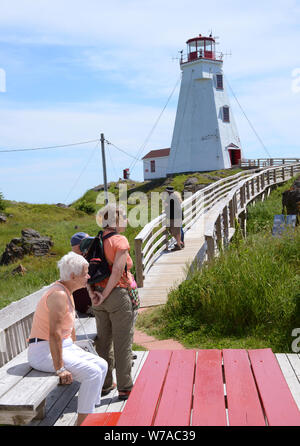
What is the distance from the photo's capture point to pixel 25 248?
64.2 feet

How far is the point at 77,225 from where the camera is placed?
2761 centimetres

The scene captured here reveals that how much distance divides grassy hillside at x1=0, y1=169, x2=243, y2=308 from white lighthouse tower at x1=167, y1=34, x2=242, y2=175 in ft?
8.16

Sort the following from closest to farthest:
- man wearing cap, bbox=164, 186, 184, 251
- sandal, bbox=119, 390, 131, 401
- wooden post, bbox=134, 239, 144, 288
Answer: sandal, bbox=119, 390, 131, 401 < wooden post, bbox=134, 239, 144, 288 < man wearing cap, bbox=164, 186, 184, 251

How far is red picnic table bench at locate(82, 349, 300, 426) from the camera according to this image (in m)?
2.66

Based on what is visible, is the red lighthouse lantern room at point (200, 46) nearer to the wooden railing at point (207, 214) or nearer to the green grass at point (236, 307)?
the wooden railing at point (207, 214)

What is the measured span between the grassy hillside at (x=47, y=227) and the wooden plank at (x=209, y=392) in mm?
6855

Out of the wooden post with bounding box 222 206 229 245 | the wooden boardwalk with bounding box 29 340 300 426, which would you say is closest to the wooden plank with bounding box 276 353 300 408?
the wooden boardwalk with bounding box 29 340 300 426

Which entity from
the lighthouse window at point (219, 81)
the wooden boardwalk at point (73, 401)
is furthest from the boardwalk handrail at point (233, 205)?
the lighthouse window at point (219, 81)

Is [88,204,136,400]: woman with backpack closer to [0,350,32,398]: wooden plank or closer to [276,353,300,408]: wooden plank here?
[0,350,32,398]: wooden plank

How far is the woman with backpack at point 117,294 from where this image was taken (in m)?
3.84

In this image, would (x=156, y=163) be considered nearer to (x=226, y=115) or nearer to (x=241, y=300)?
(x=226, y=115)

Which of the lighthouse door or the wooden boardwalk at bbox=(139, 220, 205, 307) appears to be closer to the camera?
the wooden boardwalk at bbox=(139, 220, 205, 307)

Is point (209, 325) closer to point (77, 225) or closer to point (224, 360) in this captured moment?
point (224, 360)

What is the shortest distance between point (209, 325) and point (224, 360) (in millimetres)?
2612
